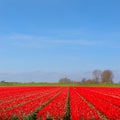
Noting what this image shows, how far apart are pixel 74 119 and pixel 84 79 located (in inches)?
4465

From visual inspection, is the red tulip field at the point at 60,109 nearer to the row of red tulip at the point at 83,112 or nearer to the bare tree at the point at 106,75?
the row of red tulip at the point at 83,112

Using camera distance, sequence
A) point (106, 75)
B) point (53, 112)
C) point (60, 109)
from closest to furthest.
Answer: point (53, 112) → point (60, 109) → point (106, 75)

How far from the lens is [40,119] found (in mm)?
11336

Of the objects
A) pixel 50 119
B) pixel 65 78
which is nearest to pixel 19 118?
pixel 50 119

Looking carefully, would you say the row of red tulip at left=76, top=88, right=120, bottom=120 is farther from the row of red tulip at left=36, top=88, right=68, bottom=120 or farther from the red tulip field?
the row of red tulip at left=36, top=88, right=68, bottom=120

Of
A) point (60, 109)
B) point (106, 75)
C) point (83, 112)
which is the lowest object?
point (83, 112)

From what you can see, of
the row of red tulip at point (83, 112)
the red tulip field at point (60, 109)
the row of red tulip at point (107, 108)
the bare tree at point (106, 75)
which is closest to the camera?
the row of red tulip at point (83, 112)

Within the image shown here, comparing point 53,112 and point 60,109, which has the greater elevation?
point 60,109

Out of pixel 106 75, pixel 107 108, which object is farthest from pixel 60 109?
pixel 106 75

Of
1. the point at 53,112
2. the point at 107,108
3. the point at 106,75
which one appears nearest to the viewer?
the point at 53,112

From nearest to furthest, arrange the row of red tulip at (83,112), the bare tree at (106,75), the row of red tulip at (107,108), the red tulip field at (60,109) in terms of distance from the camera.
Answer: the row of red tulip at (83,112) < the red tulip field at (60,109) < the row of red tulip at (107,108) < the bare tree at (106,75)

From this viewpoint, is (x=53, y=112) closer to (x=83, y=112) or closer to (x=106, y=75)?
(x=83, y=112)

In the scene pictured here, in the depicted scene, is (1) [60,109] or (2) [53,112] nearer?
(2) [53,112]

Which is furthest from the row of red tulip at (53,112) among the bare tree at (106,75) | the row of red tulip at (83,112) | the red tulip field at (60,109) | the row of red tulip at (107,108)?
the bare tree at (106,75)
